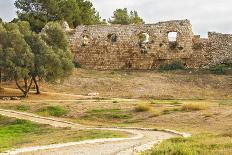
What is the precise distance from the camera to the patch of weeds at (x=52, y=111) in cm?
2952


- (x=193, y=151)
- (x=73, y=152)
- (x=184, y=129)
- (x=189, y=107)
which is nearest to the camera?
(x=193, y=151)

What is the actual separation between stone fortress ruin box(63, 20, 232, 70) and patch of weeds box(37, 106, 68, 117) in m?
18.4

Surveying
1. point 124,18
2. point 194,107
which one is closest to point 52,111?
point 194,107

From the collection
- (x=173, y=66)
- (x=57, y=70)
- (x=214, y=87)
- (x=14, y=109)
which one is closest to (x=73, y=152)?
(x=14, y=109)

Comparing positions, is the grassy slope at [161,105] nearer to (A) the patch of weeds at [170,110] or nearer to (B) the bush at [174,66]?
(A) the patch of weeds at [170,110]

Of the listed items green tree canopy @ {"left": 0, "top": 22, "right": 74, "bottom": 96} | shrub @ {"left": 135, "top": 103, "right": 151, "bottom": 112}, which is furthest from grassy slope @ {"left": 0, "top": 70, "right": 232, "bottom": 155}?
green tree canopy @ {"left": 0, "top": 22, "right": 74, "bottom": 96}

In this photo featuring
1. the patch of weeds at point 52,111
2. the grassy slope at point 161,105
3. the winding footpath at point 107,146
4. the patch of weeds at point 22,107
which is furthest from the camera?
the patch of weeds at point 22,107

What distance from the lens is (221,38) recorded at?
47.5 m

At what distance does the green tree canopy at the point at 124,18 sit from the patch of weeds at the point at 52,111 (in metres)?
34.9

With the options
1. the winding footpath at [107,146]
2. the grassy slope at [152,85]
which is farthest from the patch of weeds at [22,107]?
the winding footpath at [107,146]

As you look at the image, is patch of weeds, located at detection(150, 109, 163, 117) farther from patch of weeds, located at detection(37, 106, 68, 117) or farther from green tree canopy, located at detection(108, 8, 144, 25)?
green tree canopy, located at detection(108, 8, 144, 25)

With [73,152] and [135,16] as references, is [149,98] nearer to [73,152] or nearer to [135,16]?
[73,152]

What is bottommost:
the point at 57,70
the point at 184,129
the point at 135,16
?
the point at 184,129

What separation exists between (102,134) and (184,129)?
3.91 meters
